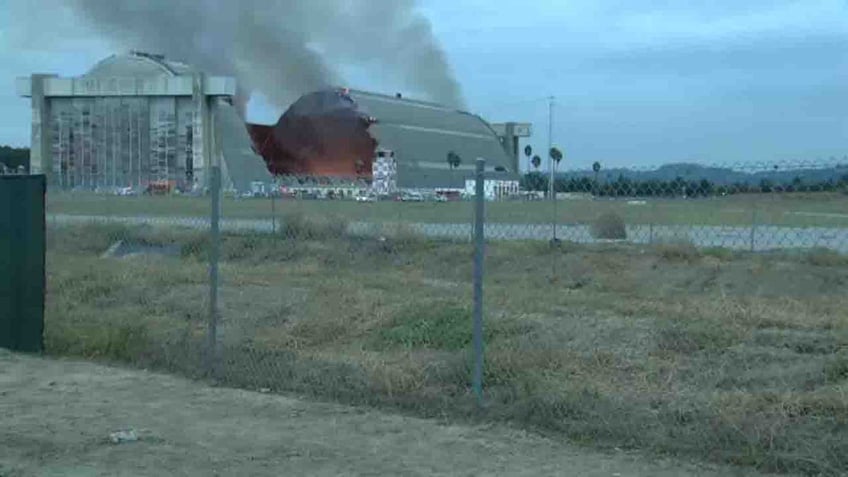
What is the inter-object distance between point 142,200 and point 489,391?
30.4 metres

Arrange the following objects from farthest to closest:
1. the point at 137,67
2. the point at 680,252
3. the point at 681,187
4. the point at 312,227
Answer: the point at 137,67 → the point at 312,227 → the point at 680,252 → the point at 681,187

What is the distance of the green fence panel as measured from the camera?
10547 mm

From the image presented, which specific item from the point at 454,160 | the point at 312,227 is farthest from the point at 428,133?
the point at 312,227

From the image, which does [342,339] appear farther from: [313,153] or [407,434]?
[313,153]

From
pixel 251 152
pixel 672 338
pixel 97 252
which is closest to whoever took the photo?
pixel 672 338

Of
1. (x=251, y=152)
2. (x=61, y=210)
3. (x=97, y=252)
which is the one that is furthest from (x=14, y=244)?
(x=251, y=152)

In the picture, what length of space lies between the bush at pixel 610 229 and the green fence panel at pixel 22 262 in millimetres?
13875

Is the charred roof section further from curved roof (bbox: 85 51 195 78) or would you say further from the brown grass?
the brown grass

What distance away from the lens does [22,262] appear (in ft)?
34.8

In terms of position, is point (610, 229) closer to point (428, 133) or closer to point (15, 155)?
point (15, 155)

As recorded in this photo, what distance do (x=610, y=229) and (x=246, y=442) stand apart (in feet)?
58.5

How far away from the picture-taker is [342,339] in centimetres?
1107

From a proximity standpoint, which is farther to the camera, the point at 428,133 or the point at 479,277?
the point at 428,133

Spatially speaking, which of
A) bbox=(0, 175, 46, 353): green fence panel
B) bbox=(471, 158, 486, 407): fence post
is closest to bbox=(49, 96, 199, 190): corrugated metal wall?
bbox=(0, 175, 46, 353): green fence panel
